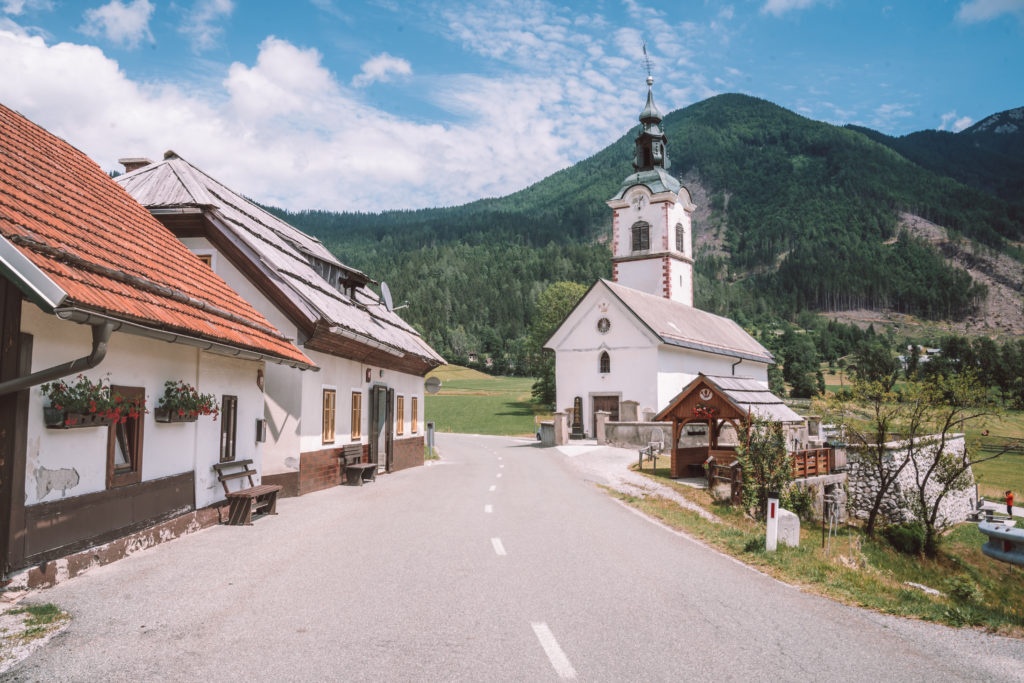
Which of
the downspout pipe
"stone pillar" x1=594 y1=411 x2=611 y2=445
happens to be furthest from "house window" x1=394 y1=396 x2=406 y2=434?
the downspout pipe

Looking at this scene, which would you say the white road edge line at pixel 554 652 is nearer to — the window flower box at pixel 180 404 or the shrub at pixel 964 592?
the shrub at pixel 964 592

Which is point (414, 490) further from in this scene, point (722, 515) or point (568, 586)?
point (568, 586)

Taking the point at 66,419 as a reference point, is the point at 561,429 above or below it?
below

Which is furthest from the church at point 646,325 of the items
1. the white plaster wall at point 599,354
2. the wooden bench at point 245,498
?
the wooden bench at point 245,498

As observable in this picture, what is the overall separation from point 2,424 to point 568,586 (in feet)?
19.3

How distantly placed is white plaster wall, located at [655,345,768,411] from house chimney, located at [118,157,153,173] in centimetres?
2617

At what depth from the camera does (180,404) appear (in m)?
9.97

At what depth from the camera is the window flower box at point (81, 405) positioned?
7402 mm

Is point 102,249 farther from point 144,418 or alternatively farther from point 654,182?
point 654,182

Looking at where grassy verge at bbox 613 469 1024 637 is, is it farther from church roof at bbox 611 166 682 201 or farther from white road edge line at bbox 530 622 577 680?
church roof at bbox 611 166 682 201

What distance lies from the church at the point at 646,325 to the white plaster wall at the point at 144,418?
24.0m

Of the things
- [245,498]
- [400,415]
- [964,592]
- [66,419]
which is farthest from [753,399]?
[66,419]

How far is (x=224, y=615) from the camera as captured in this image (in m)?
6.38

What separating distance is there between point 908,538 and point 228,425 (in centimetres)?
1675
